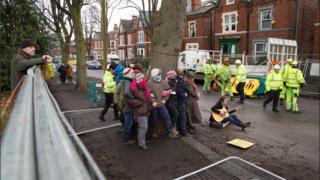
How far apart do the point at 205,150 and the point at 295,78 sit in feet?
19.6

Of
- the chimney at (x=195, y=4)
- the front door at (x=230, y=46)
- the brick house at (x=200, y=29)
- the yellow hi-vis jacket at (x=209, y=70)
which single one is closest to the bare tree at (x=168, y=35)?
the yellow hi-vis jacket at (x=209, y=70)

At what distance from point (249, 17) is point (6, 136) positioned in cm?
2747

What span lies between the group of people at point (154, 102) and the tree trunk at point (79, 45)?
8.36 m

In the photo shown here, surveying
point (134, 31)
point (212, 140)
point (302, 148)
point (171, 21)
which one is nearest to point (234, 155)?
point (212, 140)

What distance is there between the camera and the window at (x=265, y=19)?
2399 cm

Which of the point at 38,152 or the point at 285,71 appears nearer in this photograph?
the point at 38,152

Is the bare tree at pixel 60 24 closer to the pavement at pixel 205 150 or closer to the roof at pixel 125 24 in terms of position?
the pavement at pixel 205 150

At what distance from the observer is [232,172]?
4238mm

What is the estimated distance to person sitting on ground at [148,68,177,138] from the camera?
5.63 meters

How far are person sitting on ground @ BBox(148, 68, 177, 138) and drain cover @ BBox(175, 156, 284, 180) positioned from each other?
172 cm

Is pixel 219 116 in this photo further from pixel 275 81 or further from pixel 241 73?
pixel 241 73

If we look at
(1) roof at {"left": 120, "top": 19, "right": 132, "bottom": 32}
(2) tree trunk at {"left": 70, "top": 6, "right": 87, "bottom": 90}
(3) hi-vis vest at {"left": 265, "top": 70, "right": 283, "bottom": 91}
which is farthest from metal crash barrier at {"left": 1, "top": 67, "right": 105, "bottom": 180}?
(1) roof at {"left": 120, "top": 19, "right": 132, "bottom": 32}

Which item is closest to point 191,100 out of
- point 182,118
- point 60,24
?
point 182,118

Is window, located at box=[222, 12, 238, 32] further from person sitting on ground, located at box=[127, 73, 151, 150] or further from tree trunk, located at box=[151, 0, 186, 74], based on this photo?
person sitting on ground, located at box=[127, 73, 151, 150]
